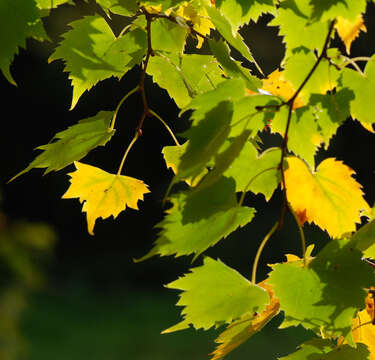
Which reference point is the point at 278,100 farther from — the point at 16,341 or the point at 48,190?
the point at 48,190

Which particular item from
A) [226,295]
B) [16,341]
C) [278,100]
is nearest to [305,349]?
[226,295]

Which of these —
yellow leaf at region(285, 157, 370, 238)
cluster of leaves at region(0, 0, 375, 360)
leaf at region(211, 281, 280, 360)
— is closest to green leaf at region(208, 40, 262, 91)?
cluster of leaves at region(0, 0, 375, 360)

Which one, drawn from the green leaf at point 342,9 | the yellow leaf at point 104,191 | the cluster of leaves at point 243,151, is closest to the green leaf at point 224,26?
the cluster of leaves at point 243,151

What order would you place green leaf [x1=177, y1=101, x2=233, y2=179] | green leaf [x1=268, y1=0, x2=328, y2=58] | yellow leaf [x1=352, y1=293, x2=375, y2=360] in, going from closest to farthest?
green leaf [x1=177, y1=101, x2=233, y2=179], green leaf [x1=268, y1=0, x2=328, y2=58], yellow leaf [x1=352, y1=293, x2=375, y2=360]

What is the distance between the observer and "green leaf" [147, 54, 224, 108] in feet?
2.55

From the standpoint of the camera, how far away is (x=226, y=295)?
1.99ft

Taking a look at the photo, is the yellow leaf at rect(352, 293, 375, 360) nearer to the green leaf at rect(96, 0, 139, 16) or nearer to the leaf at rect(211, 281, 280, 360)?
the leaf at rect(211, 281, 280, 360)

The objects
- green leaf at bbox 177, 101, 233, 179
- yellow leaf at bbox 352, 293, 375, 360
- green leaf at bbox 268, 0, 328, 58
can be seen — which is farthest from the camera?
yellow leaf at bbox 352, 293, 375, 360

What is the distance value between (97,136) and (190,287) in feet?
0.70

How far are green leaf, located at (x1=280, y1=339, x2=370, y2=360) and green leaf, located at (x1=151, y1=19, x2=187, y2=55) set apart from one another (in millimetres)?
357

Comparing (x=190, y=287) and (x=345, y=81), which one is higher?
(x=345, y=81)

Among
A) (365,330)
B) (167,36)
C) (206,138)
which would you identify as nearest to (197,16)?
(167,36)

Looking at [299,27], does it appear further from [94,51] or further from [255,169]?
[94,51]

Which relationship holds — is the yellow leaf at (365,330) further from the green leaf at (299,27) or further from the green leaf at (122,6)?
the green leaf at (122,6)
